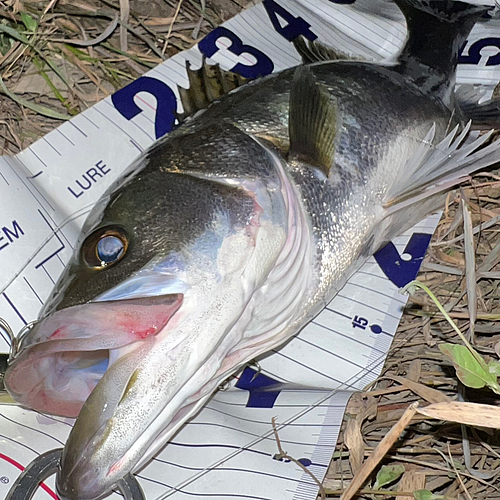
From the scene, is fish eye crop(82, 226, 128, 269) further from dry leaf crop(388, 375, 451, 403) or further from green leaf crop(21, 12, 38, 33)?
green leaf crop(21, 12, 38, 33)

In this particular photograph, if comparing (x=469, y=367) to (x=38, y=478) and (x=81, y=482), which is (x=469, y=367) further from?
(x=38, y=478)

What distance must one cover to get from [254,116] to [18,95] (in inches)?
43.3

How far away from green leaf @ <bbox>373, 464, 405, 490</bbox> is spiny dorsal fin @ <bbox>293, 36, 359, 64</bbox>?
1.28 meters

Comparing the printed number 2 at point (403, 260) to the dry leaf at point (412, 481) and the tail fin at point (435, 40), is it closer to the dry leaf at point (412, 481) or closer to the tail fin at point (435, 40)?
the tail fin at point (435, 40)

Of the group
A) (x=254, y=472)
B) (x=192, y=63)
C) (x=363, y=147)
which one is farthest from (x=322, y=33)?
(x=254, y=472)

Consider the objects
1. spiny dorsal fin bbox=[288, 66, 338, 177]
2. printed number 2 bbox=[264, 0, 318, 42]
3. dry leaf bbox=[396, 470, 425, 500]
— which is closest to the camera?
spiny dorsal fin bbox=[288, 66, 338, 177]

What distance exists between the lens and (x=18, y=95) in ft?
8.39

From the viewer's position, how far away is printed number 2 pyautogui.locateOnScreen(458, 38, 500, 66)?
2.60 meters

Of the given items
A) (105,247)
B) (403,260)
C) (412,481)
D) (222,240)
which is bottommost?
(412,481)

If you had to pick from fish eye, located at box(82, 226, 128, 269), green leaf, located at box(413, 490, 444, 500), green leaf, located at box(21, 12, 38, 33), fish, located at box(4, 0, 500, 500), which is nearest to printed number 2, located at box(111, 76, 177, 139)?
green leaf, located at box(21, 12, 38, 33)

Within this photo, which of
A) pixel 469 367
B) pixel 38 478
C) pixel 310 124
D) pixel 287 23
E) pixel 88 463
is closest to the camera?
pixel 88 463

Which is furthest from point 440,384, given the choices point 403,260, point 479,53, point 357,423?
point 479,53

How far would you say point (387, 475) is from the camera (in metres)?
1.86

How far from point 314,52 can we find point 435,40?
392 mm
